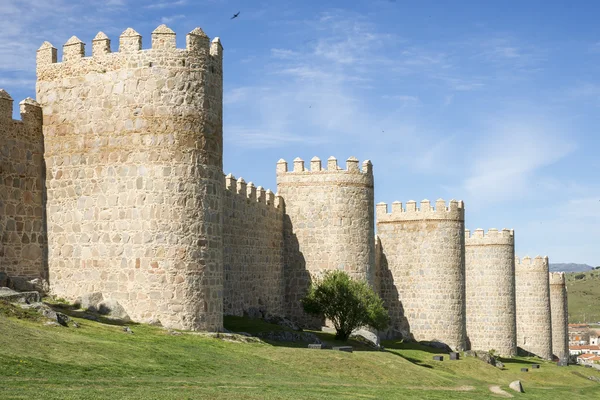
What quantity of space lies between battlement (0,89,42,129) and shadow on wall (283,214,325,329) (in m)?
15.8

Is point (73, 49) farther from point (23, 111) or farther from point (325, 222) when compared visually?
point (325, 222)

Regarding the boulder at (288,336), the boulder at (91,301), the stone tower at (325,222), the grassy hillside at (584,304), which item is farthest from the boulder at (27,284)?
the grassy hillside at (584,304)

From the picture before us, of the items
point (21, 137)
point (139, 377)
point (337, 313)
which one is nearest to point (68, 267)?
point (21, 137)

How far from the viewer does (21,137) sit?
75.5 feet

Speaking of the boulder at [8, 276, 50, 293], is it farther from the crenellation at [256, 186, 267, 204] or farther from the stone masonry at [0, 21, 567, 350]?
the crenellation at [256, 186, 267, 204]

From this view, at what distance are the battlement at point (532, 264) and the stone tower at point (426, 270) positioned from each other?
482 inches

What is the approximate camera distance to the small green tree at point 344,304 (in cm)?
3206

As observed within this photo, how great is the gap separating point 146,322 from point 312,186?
16.5 meters

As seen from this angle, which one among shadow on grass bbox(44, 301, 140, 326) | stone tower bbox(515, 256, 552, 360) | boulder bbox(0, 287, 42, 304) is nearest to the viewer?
boulder bbox(0, 287, 42, 304)

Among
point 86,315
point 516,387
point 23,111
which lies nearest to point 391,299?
point 516,387

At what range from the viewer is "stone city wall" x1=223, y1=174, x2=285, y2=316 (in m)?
31.2

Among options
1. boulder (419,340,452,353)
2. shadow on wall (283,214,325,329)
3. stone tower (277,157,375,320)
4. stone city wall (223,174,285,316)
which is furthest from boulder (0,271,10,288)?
boulder (419,340,452,353)

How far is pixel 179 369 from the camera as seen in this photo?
17141mm

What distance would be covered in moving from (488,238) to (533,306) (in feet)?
25.6
